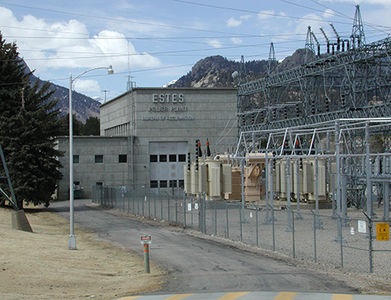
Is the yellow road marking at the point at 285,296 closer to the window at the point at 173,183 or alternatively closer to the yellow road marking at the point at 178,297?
the yellow road marking at the point at 178,297

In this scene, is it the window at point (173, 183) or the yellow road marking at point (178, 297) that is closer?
the yellow road marking at point (178, 297)

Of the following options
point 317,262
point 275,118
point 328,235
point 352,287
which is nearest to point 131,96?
point 275,118

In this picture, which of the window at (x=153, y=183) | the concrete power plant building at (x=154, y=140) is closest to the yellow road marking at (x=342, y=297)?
the concrete power plant building at (x=154, y=140)

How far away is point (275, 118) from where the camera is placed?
65.6 m

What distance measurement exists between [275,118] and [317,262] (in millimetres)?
46642

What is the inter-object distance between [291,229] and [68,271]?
12827mm

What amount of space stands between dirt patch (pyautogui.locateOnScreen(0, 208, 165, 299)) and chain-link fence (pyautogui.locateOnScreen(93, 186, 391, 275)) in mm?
5755

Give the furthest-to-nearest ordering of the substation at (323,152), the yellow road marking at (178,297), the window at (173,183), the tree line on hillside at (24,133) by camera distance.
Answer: the window at (173,183) < the tree line on hillside at (24,133) < the substation at (323,152) < the yellow road marking at (178,297)

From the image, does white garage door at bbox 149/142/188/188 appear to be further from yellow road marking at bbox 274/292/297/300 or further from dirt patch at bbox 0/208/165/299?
yellow road marking at bbox 274/292/297/300

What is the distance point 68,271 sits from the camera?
700 inches

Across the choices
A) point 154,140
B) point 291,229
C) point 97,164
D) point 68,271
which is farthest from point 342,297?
point 97,164

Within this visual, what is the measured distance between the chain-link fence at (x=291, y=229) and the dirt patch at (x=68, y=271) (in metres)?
5.75

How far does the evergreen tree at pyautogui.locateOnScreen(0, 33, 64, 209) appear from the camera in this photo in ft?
160

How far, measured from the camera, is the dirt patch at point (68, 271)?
1445 cm
